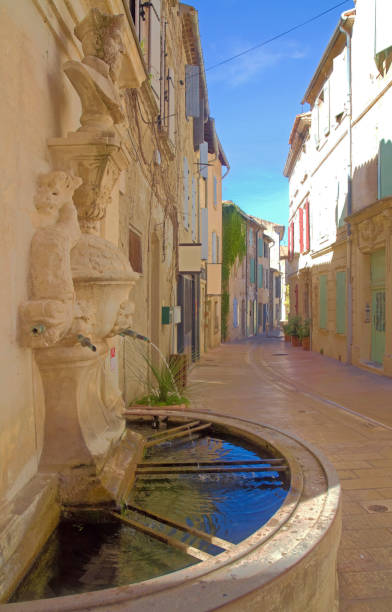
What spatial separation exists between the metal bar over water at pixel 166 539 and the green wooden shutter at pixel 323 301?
14.1 meters

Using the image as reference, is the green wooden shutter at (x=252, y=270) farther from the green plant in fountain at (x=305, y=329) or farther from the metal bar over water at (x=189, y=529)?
the metal bar over water at (x=189, y=529)

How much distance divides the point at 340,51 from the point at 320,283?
6878 mm

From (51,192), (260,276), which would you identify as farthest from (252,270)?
(51,192)

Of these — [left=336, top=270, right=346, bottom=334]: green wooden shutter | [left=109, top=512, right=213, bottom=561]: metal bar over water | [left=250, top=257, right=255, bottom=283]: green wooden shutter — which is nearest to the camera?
[left=109, top=512, right=213, bottom=561]: metal bar over water

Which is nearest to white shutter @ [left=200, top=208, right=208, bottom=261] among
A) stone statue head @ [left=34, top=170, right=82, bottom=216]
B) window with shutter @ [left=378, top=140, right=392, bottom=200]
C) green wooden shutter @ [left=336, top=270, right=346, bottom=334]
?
green wooden shutter @ [left=336, top=270, right=346, bottom=334]

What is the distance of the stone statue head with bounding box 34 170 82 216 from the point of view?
2.16m

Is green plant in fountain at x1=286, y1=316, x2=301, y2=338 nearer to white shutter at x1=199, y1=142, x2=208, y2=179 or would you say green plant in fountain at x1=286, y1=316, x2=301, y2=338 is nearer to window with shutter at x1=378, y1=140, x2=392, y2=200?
Result: white shutter at x1=199, y1=142, x2=208, y2=179

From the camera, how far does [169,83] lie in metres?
8.86

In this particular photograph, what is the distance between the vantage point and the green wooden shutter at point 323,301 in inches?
619

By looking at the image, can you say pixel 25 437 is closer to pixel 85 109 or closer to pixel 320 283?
pixel 85 109

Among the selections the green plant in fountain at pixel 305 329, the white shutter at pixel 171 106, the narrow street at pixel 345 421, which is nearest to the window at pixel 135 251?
the narrow street at pixel 345 421

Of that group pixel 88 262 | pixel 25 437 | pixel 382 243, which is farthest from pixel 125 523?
pixel 382 243

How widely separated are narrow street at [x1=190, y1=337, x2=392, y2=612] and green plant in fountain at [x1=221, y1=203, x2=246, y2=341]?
921 cm

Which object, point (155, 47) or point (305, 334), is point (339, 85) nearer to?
point (155, 47)
